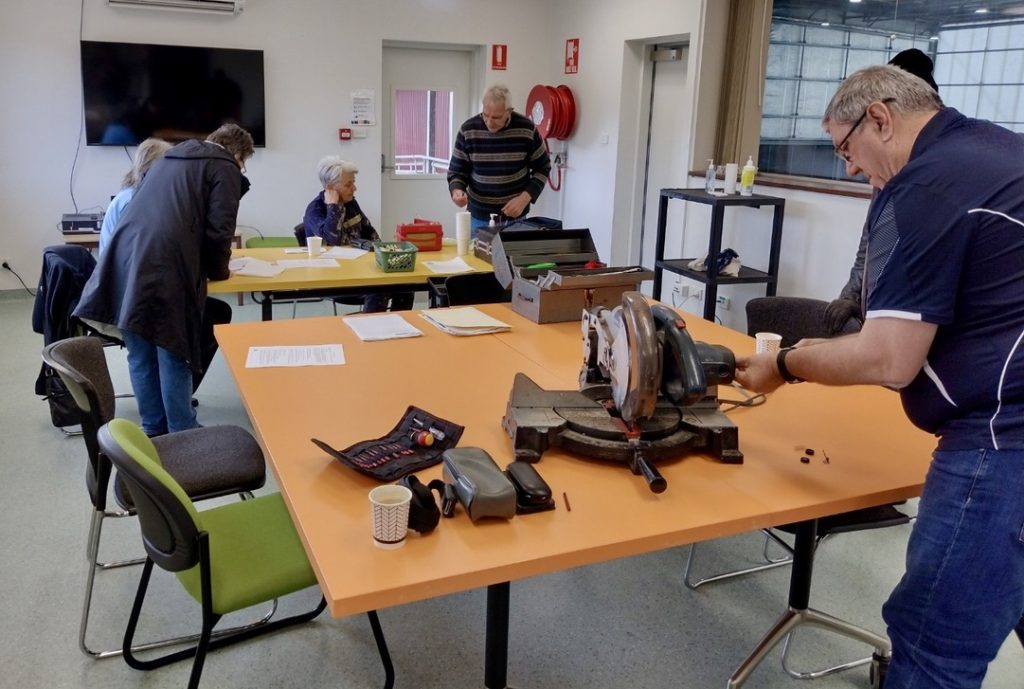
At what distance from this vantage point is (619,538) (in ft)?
4.69

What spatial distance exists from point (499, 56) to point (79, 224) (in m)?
3.56

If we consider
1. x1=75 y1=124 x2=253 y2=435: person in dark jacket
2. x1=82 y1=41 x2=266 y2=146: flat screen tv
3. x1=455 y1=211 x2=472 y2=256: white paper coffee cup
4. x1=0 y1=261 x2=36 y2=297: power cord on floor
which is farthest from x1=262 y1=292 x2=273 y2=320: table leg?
x1=0 y1=261 x2=36 y2=297: power cord on floor

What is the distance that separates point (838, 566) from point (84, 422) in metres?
2.34

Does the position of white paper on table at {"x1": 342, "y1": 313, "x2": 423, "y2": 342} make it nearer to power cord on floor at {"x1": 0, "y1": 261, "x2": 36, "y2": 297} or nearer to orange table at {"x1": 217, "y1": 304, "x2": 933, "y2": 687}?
orange table at {"x1": 217, "y1": 304, "x2": 933, "y2": 687}

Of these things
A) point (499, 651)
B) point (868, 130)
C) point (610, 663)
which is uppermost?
point (868, 130)

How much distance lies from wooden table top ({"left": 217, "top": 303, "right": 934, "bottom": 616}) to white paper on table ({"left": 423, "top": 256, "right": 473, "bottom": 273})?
55.7 inches

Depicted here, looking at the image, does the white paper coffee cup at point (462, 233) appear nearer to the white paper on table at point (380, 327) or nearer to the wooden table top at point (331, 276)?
the wooden table top at point (331, 276)

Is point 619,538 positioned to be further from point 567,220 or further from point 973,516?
point 567,220

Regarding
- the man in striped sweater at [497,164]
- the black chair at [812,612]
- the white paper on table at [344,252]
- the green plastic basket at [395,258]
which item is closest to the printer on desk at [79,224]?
the white paper on table at [344,252]

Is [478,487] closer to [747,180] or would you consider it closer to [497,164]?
[747,180]

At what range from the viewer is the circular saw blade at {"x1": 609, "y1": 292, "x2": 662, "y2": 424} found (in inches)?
60.8

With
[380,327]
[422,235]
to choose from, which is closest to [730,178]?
[422,235]

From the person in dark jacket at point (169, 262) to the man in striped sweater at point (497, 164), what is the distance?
2.06m

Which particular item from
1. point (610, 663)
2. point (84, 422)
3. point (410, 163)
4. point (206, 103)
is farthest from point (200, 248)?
point (410, 163)
